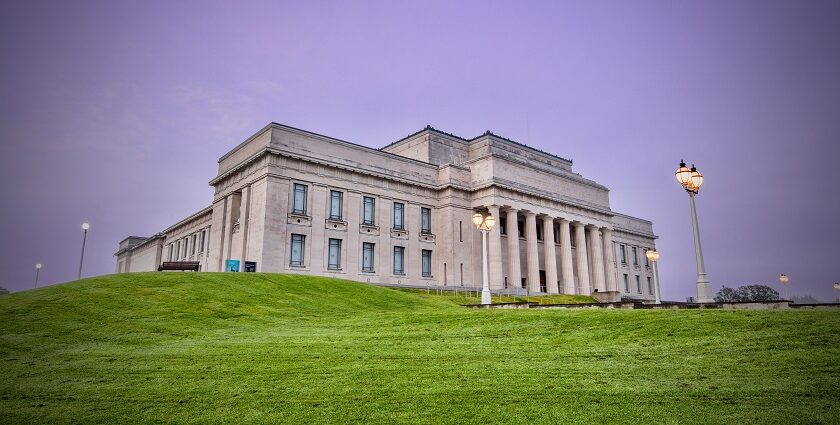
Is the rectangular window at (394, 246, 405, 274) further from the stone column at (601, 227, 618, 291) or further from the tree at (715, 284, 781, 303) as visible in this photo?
the tree at (715, 284, 781, 303)

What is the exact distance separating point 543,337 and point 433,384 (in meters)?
5.12

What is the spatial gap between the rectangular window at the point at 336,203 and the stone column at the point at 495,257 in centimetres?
1606

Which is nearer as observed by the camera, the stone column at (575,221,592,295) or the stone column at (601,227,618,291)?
the stone column at (575,221,592,295)

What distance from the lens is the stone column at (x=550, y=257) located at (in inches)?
2362

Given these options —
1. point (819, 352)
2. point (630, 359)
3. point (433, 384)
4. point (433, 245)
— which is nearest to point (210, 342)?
point (433, 384)

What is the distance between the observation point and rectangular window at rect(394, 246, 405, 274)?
52.9 metres

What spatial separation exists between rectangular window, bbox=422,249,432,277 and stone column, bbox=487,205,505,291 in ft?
20.5

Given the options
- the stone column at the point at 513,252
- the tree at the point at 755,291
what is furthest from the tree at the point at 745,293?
the stone column at the point at 513,252

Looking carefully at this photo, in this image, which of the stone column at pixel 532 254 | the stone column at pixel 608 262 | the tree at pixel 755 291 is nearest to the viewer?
the stone column at pixel 532 254

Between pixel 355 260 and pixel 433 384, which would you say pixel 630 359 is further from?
pixel 355 260

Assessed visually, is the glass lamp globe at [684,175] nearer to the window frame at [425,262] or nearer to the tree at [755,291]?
the window frame at [425,262]

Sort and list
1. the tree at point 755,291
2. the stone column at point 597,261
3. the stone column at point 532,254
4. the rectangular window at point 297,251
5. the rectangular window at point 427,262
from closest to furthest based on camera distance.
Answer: the rectangular window at point 297,251
the rectangular window at point 427,262
the stone column at point 532,254
the stone column at point 597,261
the tree at point 755,291

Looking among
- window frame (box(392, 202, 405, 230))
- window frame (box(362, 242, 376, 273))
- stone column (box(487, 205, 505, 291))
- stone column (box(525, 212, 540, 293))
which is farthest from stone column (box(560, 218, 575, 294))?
window frame (box(362, 242, 376, 273))

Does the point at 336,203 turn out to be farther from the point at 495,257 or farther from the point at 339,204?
the point at 495,257
